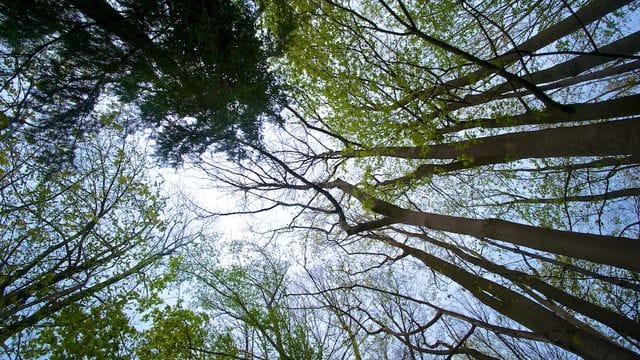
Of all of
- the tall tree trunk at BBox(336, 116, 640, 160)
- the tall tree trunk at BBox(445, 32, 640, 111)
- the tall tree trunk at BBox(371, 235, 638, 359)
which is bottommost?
the tall tree trunk at BBox(371, 235, 638, 359)

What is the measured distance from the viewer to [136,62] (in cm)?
364

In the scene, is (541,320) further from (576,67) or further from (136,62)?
(136,62)

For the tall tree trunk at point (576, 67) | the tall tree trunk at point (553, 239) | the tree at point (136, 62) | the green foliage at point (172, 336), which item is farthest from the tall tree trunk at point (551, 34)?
the green foliage at point (172, 336)

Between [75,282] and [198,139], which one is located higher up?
[198,139]

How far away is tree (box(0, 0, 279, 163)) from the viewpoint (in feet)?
10.9

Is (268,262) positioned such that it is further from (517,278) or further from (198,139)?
(517,278)

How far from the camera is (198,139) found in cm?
427

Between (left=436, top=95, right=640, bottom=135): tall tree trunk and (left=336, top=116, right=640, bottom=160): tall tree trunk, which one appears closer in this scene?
(left=336, top=116, right=640, bottom=160): tall tree trunk

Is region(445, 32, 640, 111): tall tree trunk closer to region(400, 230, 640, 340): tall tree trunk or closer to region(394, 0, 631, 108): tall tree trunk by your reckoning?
region(394, 0, 631, 108): tall tree trunk

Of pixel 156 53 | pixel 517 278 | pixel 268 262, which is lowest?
pixel 517 278

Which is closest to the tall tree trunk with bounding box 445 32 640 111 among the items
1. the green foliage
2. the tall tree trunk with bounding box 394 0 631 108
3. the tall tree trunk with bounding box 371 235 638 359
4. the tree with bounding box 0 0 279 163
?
the tall tree trunk with bounding box 394 0 631 108

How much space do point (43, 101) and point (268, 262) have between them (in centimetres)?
503

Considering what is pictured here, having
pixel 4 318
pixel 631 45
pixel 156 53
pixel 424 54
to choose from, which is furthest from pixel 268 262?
pixel 631 45

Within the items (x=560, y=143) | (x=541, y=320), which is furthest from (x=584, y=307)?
(x=560, y=143)
